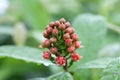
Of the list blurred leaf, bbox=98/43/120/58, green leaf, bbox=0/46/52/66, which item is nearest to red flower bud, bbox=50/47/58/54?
green leaf, bbox=0/46/52/66

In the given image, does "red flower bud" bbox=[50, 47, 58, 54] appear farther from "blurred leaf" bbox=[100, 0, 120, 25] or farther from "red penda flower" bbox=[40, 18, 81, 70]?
"blurred leaf" bbox=[100, 0, 120, 25]

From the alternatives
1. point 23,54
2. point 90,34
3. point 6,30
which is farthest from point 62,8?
point 23,54

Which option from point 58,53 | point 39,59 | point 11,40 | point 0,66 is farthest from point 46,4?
point 58,53

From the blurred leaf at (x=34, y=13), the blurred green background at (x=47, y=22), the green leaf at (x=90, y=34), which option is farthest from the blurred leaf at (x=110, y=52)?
the blurred leaf at (x=34, y=13)

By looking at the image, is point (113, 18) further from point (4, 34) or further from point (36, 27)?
point (4, 34)

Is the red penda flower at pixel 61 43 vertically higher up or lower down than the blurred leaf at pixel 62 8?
lower down

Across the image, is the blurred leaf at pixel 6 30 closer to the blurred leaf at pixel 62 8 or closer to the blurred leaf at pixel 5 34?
the blurred leaf at pixel 5 34
